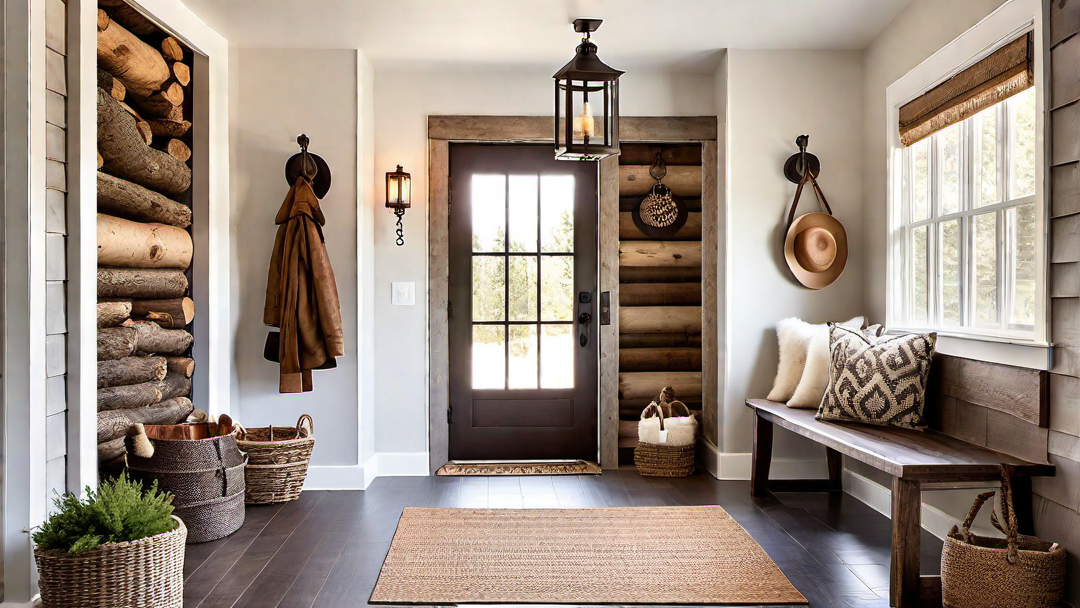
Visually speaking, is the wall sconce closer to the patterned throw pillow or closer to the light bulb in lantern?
the light bulb in lantern

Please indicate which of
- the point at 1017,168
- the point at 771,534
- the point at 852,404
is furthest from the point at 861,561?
the point at 1017,168

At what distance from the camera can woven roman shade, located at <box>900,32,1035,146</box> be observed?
264 centimetres

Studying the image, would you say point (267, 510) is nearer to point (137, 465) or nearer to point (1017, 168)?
point (137, 465)

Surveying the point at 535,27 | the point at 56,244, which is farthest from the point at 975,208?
the point at 56,244

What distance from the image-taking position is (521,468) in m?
4.48

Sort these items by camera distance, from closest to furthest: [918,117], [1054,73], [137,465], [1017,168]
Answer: [1054,73] → [1017,168] → [137,465] → [918,117]

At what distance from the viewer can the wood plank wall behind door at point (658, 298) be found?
4734 millimetres

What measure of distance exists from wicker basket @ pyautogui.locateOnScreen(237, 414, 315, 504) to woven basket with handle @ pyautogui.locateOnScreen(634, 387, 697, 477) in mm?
1821

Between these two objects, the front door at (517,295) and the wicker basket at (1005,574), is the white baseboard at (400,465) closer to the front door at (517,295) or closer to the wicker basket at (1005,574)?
the front door at (517,295)

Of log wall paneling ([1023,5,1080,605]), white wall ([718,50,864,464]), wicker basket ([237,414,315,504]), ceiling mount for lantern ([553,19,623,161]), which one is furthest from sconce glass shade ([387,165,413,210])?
log wall paneling ([1023,5,1080,605])

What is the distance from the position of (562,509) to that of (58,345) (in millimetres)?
2179

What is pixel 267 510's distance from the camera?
3637 mm

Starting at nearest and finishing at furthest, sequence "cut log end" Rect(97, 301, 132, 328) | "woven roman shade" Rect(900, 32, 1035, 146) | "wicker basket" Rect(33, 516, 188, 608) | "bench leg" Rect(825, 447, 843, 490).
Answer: "wicker basket" Rect(33, 516, 188, 608) < "woven roman shade" Rect(900, 32, 1035, 146) < "cut log end" Rect(97, 301, 132, 328) < "bench leg" Rect(825, 447, 843, 490)

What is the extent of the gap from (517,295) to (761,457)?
1.68 metres
